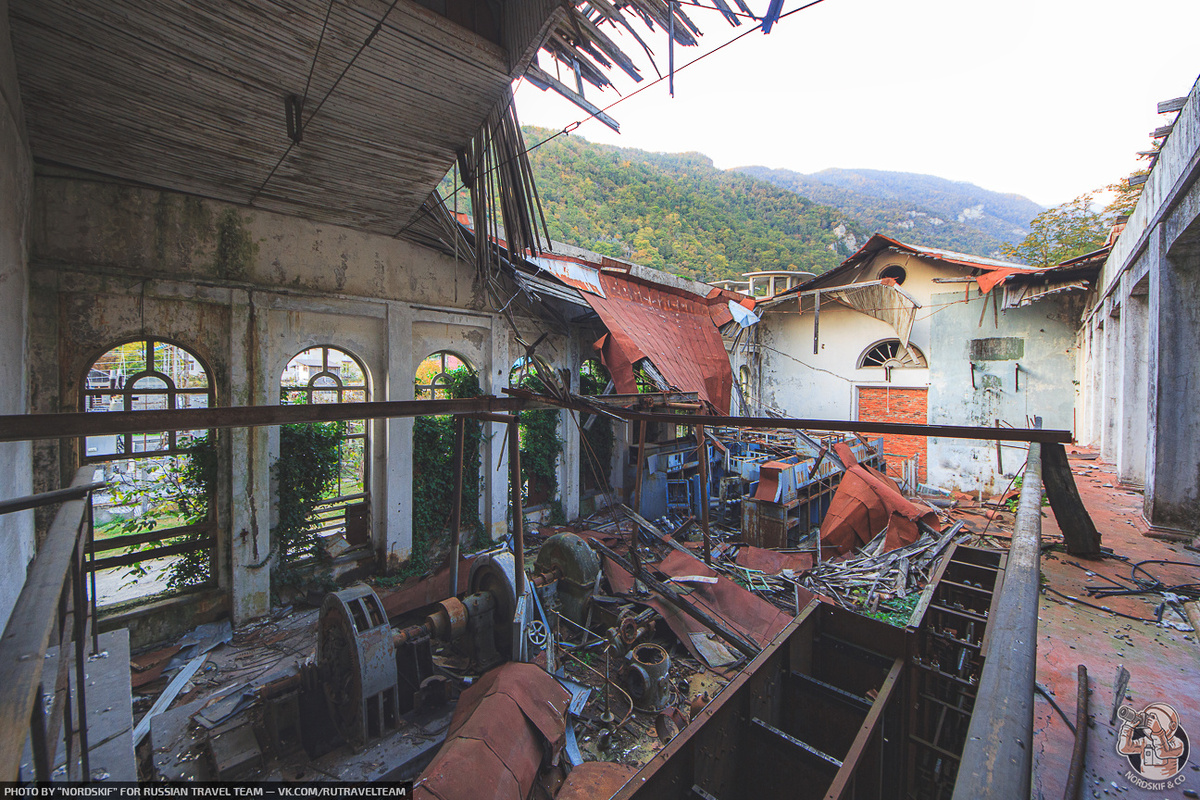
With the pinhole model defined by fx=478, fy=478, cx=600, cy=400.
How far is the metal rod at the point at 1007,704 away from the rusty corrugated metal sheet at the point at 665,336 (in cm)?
694

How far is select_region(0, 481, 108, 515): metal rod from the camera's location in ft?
5.80

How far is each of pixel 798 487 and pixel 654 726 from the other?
6.24m

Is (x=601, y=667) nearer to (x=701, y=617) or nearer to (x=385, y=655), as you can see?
(x=701, y=617)

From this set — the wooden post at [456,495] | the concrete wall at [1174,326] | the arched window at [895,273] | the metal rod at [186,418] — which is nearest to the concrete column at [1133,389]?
the concrete wall at [1174,326]

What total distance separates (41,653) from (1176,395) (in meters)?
8.08

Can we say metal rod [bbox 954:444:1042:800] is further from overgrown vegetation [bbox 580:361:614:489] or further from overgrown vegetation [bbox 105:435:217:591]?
overgrown vegetation [bbox 580:361:614:489]

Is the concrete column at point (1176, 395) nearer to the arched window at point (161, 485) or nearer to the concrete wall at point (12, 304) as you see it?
the concrete wall at point (12, 304)

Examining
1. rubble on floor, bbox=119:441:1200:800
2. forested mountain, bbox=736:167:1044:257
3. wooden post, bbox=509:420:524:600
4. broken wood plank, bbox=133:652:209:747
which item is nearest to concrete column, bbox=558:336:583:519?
rubble on floor, bbox=119:441:1200:800

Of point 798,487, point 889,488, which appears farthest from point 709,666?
point 889,488

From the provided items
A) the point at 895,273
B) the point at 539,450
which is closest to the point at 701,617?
the point at 539,450

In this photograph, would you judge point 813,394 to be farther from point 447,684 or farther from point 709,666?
point 447,684

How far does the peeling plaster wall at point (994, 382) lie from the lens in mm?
12789

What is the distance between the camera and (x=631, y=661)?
5562mm

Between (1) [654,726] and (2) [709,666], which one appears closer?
(1) [654,726]
